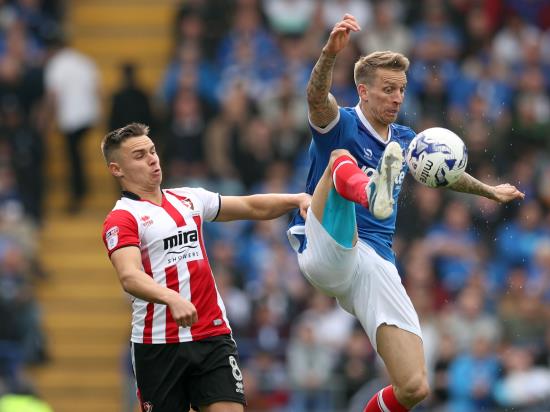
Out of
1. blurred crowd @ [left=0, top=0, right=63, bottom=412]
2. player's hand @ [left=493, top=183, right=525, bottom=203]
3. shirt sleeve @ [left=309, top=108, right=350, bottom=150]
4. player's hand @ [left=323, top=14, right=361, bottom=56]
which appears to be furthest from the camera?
blurred crowd @ [left=0, top=0, right=63, bottom=412]

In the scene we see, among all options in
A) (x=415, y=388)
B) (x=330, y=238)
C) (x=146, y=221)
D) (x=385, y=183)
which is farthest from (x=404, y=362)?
(x=146, y=221)

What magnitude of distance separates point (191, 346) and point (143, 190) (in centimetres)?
107

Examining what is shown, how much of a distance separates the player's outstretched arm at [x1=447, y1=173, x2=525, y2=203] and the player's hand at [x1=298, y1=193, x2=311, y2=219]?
1.01m

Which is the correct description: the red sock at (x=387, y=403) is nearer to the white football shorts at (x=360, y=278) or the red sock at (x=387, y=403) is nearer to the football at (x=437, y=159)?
the white football shorts at (x=360, y=278)

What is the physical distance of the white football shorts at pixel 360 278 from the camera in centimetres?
939

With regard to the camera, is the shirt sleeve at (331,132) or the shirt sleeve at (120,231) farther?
the shirt sleeve at (331,132)

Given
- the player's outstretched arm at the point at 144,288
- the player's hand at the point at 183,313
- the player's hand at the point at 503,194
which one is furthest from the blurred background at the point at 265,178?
the player's hand at the point at 183,313

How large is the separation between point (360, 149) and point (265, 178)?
778cm

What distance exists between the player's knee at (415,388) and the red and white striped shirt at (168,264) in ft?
4.08

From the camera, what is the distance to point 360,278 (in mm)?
9555

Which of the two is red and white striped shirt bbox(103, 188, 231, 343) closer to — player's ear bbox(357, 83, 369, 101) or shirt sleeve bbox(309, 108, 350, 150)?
shirt sleeve bbox(309, 108, 350, 150)

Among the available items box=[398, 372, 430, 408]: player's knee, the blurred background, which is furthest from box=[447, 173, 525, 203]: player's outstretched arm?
the blurred background

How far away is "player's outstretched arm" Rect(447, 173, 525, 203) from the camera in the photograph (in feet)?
32.1

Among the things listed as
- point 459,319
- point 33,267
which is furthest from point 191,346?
point 33,267
